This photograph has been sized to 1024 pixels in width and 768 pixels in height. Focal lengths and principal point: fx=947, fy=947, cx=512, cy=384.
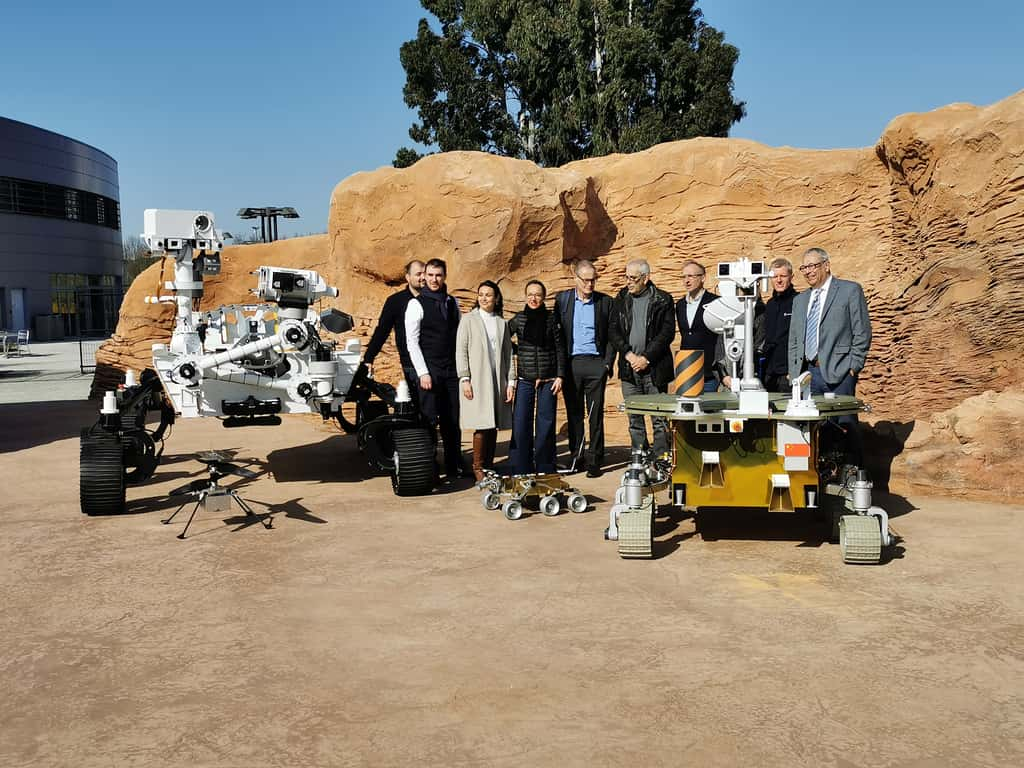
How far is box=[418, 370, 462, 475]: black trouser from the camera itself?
8.09 meters

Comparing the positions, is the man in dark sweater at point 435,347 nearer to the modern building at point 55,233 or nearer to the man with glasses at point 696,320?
the man with glasses at point 696,320

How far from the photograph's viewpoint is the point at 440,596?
5.04 metres

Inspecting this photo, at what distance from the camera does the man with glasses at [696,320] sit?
7512 millimetres

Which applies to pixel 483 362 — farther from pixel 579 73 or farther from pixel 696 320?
pixel 579 73

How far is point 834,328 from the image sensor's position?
6.55m

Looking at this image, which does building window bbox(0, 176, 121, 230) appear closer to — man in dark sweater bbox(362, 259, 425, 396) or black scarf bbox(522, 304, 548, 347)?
man in dark sweater bbox(362, 259, 425, 396)

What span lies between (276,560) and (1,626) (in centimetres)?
158

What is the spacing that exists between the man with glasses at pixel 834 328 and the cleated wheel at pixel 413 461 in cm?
303

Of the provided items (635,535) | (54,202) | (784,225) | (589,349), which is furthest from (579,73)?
(54,202)

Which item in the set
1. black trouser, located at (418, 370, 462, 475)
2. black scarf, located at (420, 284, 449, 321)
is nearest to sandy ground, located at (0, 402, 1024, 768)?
black trouser, located at (418, 370, 462, 475)

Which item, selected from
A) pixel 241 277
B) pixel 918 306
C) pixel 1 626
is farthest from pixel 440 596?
pixel 241 277

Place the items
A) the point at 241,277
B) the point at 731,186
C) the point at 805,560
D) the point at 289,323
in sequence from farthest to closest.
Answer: the point at 241,277, the point at 731,186, the point at 289,323, the point at 805,560

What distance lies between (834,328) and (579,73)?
22.1m

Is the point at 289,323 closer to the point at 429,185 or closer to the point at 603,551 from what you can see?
the point at 603,551
